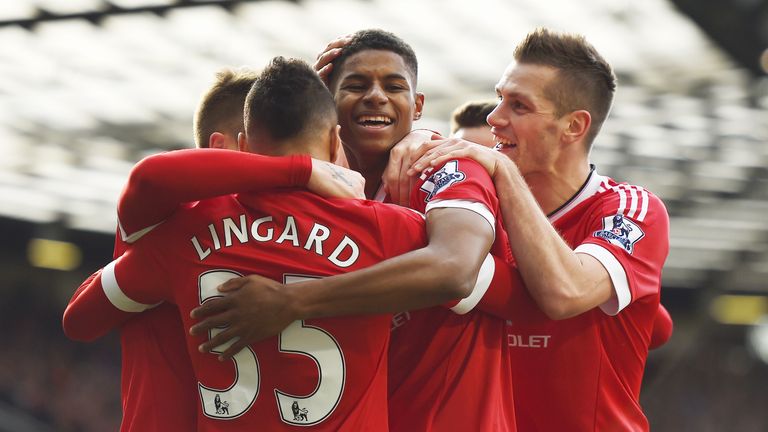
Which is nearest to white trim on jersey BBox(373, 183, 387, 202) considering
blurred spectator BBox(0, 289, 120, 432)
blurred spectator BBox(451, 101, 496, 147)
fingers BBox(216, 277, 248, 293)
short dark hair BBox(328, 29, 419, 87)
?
short dark hair BBox(328, 29, 419, 87)

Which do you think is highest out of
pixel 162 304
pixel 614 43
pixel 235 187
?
pixel 614 43

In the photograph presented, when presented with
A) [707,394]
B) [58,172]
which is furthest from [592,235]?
[707,394]

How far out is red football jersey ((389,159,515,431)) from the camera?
10.6ft

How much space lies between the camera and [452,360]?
10.7ft

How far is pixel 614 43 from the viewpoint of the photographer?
13.2m

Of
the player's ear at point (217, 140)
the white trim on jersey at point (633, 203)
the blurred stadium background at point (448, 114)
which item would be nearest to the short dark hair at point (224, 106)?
the player's ear at point (217, 140)

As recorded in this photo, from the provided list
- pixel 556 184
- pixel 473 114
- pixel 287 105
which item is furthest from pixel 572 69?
pixel 287 105

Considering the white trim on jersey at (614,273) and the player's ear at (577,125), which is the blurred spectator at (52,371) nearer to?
the player's ear at (577,125)

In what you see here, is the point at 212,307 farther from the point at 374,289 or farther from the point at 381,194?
the point at 381,194

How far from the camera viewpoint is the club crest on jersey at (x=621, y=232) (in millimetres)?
3689

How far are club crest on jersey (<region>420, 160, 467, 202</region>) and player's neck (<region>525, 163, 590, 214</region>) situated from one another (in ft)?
2.72

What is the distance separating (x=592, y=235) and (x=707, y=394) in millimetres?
15519

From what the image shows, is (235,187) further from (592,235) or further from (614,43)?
(614,43)

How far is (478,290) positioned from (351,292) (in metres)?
0.41
